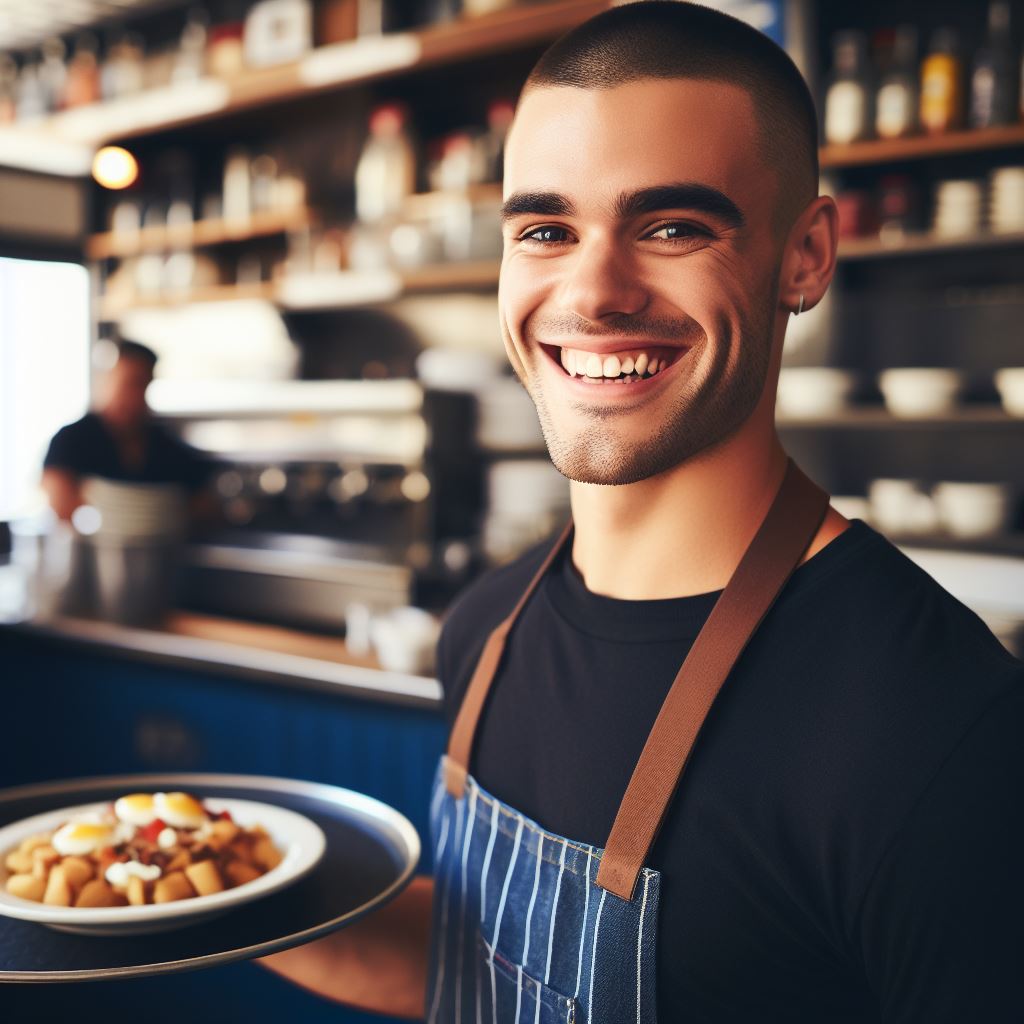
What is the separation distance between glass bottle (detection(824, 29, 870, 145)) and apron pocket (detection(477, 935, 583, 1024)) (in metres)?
2.77

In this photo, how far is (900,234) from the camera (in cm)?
316

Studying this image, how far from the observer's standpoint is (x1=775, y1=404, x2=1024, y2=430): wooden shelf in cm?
298

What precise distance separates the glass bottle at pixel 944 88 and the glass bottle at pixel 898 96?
0.05 m

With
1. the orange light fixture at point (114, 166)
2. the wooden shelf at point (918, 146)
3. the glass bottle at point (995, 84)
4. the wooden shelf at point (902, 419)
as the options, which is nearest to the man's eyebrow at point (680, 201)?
the wooden shelf at point (902, 419)

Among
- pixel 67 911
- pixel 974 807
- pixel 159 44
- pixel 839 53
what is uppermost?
pixel 159 44

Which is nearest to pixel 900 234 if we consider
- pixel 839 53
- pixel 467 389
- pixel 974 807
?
pixel 839 53

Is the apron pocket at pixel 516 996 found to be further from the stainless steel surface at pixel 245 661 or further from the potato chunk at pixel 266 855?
the stainless steel surface at pixel 245 661

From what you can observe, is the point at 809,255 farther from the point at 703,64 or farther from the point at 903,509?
the point at 903,509

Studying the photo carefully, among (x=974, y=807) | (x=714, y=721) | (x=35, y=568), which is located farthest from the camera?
(x=35, y=568)

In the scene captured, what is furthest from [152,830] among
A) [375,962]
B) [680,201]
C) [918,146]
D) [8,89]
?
[8,89]

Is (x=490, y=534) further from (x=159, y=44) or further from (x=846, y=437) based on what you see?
(x=159, y=44)

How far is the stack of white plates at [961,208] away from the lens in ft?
9.92

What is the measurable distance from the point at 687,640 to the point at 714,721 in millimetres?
84

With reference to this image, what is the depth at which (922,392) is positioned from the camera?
304 centimetres
